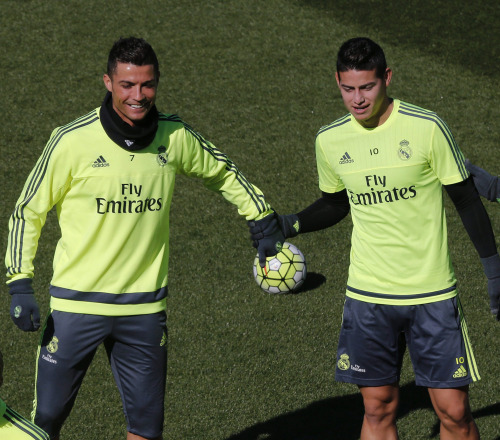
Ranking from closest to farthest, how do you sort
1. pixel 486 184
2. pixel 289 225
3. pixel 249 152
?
pixel 486 184 < pixel 289 225 < pixel 249 152

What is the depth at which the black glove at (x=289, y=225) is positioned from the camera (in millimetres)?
6723

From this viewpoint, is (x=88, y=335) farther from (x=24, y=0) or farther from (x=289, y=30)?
(x=24, y=0)

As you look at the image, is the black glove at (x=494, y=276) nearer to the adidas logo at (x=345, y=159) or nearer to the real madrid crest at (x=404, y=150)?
the real madrid crest at (x=404, y=150)

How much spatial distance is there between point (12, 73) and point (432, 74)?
6934 mm

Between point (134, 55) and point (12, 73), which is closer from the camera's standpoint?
point (134, 55)

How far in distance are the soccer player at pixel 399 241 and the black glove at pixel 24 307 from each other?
5.32ft

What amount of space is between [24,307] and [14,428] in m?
1.04

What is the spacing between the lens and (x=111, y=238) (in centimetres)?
600

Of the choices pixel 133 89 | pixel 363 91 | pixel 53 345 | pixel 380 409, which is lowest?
pixel 380 409

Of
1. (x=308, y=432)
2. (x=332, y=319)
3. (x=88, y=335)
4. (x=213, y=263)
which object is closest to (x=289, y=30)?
(x=213, y=263)

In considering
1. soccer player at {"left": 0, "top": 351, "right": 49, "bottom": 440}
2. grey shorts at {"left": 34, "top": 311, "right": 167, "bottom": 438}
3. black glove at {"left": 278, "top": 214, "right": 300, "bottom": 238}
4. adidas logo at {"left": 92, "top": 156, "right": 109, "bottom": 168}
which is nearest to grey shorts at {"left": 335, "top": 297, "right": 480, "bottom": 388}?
black glove at {"left": 278, "top": 214, "right": 300, "bottom": 238}

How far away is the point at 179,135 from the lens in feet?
20.2

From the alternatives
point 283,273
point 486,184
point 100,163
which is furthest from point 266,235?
point 283,273

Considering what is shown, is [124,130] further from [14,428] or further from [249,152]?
[249,152]
